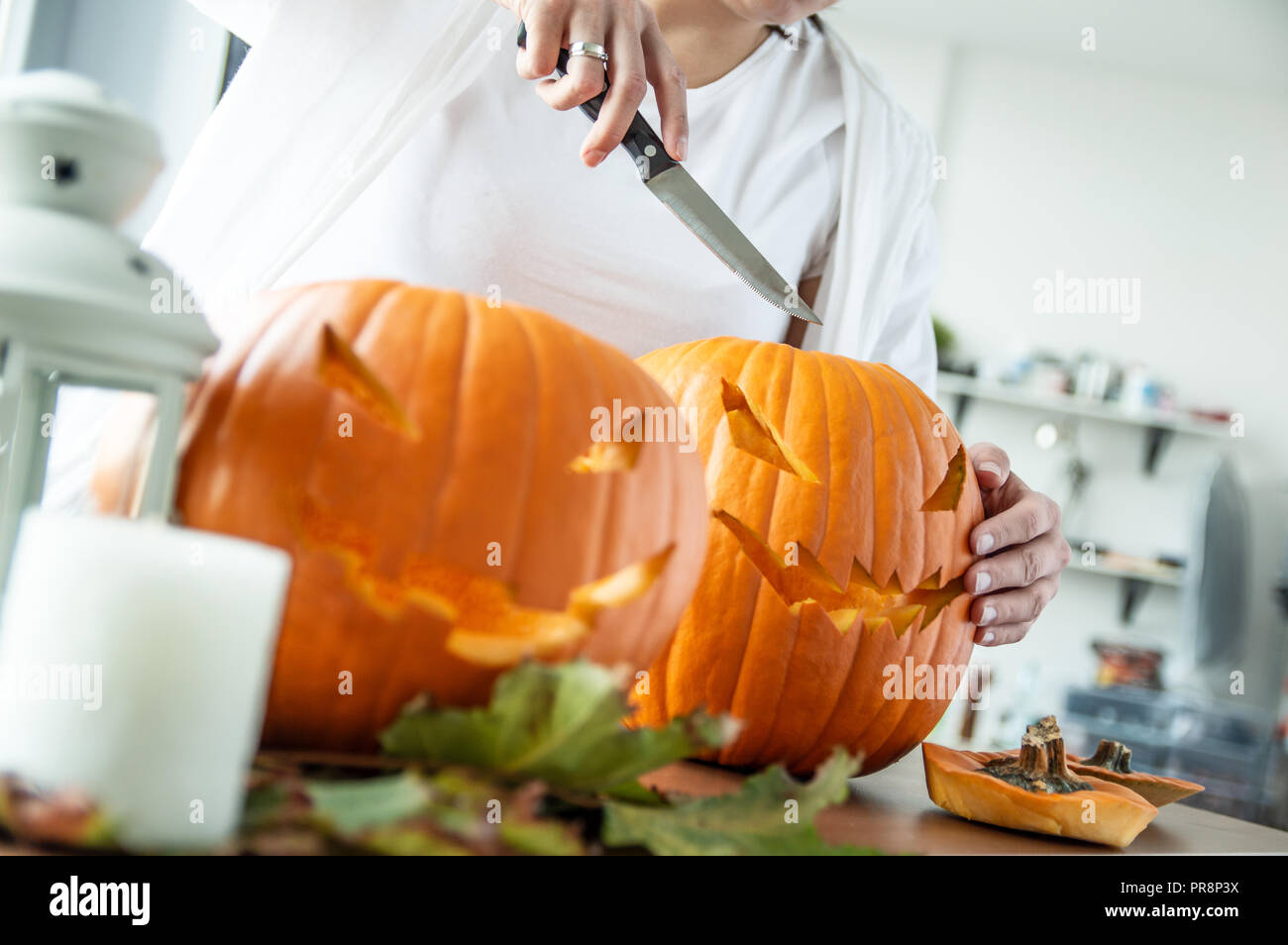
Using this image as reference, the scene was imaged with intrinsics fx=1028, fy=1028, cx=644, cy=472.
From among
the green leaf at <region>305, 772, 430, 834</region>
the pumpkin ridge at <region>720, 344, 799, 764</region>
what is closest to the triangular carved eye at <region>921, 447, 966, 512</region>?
the pumpkin ridge at <region>720, 344, 799, 764</region>

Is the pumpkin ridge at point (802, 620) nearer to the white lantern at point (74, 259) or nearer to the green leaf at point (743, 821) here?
the green leaf at point (743, 821)

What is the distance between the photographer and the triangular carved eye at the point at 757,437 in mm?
659

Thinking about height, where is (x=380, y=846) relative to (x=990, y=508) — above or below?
below

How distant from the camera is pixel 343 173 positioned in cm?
92

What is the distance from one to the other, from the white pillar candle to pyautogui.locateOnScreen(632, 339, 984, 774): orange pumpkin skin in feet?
1.27

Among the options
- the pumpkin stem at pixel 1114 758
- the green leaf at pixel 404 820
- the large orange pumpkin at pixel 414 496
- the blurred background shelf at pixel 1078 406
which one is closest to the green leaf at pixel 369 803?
the green leaf at pixel 404 820

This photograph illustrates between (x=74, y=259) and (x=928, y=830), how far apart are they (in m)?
0.47

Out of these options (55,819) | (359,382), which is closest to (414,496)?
(359,382)

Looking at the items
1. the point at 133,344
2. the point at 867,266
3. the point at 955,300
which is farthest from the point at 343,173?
the point at 955,300

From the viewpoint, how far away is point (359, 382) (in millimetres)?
431

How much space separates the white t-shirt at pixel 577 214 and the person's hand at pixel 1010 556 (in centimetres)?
37
